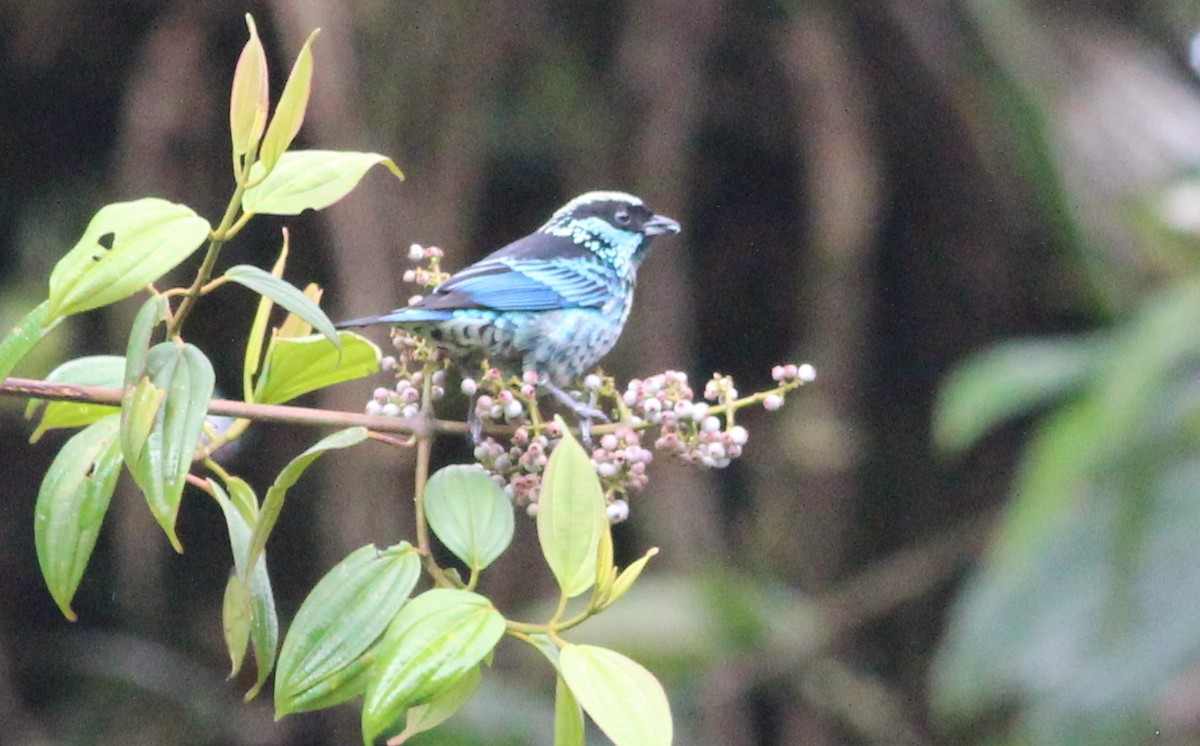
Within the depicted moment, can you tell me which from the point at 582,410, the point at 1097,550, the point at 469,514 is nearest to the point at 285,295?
the point at 469,514

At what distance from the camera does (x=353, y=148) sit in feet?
15.5

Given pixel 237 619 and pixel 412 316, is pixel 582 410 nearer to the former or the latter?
pixel 412 316

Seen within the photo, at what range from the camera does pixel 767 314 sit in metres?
6.46

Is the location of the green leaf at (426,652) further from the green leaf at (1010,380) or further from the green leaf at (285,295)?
the green leaf at (1010,380)

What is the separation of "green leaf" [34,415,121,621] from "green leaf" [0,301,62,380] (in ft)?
0.53

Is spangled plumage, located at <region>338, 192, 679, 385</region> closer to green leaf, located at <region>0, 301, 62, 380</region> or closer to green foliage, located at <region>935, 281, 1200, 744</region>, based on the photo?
green leaf, located at <region>0, 301, 62, 380</region>

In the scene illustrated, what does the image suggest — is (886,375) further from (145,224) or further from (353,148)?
(145,224)

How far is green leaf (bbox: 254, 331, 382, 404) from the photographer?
1854mm

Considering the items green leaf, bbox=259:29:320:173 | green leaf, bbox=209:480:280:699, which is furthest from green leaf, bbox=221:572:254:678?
green leaf, bbox=259:29:320:173

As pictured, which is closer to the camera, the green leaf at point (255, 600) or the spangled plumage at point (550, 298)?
the green leaf at point (255, 600)

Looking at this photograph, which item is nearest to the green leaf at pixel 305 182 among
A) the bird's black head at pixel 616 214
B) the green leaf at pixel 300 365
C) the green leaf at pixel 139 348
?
the green leaf at pixel 139 348

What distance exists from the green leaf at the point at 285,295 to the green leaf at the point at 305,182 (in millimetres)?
71

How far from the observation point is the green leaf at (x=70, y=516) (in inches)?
65.2

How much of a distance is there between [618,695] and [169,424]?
0.52 metres
